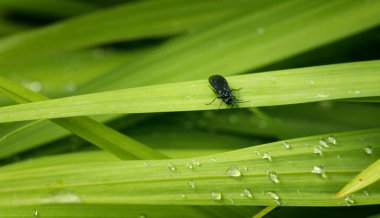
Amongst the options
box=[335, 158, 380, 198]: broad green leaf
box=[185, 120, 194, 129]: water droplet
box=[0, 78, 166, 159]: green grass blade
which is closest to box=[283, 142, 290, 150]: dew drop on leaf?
box=[335, 158, 380, 198]: broad green leaf

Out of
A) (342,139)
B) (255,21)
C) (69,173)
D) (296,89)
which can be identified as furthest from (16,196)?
(255,21)

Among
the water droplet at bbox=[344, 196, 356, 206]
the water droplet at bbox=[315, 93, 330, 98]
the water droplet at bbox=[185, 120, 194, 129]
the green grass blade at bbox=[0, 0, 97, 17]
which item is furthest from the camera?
the green grass blade at bbox=[0, 0, 97, 17]

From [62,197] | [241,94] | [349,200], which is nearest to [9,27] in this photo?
[62,197]

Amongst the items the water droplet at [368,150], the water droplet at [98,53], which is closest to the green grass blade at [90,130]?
the water droplet at [368,150]

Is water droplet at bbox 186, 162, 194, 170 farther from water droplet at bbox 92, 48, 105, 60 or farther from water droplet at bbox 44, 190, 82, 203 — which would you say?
water droplet at bbox 92, 48, 105, 60

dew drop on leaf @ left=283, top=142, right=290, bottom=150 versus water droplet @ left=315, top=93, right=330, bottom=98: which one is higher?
water droplet @ left=315, top=93, right=330, bottom=98

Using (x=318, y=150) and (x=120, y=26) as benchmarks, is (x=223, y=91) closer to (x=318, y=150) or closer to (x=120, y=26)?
(x=318, y=150)
